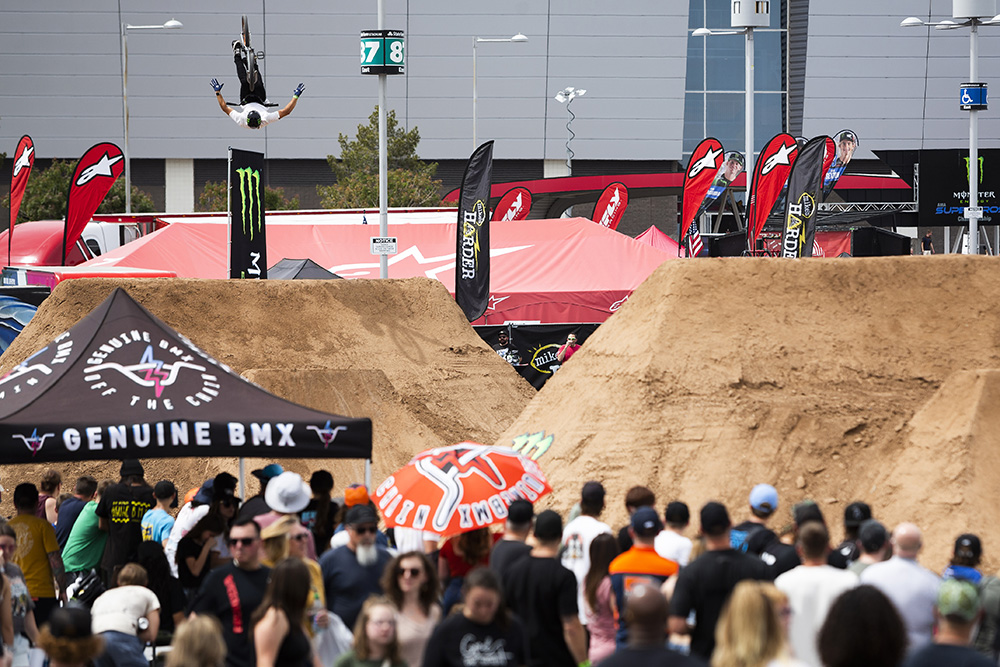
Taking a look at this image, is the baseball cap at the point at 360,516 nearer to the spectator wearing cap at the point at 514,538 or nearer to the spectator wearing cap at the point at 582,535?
the spectator wearing cap at the point at 514,538

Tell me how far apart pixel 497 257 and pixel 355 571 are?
27.1 m

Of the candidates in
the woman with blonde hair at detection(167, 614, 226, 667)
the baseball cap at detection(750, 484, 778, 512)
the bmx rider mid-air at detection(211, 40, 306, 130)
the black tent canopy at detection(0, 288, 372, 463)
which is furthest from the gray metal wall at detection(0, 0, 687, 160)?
the woman with blonde hair at detection(167, 614, 226, 667)

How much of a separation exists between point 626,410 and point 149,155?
52689 mm

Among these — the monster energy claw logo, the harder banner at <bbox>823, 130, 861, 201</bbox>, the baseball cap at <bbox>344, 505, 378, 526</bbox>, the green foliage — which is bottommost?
the baseball cap at <bbox>344, 505, 378, 526</bbox>

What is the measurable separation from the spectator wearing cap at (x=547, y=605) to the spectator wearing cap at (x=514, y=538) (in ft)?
0.67

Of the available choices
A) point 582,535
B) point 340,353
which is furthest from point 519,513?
point 340,353

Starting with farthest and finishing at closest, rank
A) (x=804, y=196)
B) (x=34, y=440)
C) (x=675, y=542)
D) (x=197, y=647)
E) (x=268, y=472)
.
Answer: (x=804, y=196) → (x=268, y=472) → (x=34, y=440) → (x=675, y=542) → (x=197, y=647)

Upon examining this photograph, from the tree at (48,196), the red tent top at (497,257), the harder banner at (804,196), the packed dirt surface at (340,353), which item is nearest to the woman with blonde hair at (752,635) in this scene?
the packed dirt surface at (340,353)

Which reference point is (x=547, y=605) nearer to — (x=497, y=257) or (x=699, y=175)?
(x=699, y=175)

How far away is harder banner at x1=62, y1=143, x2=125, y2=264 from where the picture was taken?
2667 cm

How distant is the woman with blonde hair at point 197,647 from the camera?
5555mm

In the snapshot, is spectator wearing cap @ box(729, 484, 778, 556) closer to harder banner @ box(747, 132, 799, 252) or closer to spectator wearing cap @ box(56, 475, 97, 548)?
spectator wearing cap @ box(56, 475, 97, 548)

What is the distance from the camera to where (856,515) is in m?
8.81

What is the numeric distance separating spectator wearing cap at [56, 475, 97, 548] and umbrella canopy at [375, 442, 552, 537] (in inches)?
130
